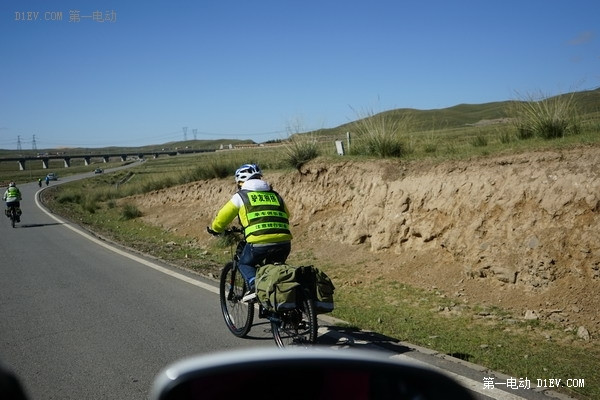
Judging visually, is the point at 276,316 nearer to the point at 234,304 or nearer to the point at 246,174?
the point at 234,304

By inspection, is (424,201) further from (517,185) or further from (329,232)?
(329,232)

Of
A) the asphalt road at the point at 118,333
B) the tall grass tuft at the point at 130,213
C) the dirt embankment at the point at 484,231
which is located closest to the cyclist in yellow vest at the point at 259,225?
the asphalt road at the point at 118,333

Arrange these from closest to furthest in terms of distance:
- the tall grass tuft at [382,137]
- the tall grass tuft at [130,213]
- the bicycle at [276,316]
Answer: the bicycle at [276,316] < the tall grass tuft at [382,137] < the tall grass tuft at [130,213]

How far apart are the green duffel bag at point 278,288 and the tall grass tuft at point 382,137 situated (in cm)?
901

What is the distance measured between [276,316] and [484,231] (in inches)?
178

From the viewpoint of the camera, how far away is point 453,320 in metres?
7.39

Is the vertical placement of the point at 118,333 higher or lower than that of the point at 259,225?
lower

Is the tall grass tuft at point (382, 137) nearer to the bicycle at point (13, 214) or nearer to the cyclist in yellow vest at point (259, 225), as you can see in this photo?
the cyclist in yellow vest at point (259, 225)

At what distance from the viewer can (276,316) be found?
5.97 m

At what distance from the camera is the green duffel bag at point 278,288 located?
18.0 feet

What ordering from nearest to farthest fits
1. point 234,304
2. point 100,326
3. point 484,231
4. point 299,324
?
point 299,324 < point 234,304 < point 100,326 < point 484,231

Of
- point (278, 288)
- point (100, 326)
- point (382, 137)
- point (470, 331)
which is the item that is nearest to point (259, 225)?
point (278, 288)

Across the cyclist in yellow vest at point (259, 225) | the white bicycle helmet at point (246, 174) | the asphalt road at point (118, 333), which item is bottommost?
the asphalt road at point (118, 333)

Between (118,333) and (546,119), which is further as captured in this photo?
(546,119)
